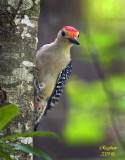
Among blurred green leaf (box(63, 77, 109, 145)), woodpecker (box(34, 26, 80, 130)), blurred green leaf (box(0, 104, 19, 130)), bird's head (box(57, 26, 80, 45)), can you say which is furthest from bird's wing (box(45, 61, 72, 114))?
blurred green leaf (box(0, 104, 19, 130))

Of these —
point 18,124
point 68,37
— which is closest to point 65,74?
point 68,37

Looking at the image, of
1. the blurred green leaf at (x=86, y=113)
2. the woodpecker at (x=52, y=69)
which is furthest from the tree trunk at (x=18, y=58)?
the blurred green leaf at (x=86, y=113)

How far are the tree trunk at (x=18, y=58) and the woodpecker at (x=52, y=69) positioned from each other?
1.50 meters

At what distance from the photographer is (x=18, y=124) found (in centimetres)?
252

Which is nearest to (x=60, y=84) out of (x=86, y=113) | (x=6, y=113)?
(x=6, y=113)

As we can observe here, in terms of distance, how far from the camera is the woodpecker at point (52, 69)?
434cm

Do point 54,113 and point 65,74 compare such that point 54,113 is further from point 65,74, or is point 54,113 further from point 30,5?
point 30,5

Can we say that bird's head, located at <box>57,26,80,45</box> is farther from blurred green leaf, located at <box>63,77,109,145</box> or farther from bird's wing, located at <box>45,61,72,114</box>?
blurred green leaf, located at <box>63,77,109,145</box>

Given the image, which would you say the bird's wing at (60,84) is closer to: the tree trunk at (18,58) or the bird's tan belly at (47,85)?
the bird's tan belly at (47,85)

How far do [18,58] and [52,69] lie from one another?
1784 mm

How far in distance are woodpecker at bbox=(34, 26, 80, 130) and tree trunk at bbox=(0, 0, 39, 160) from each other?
4.92 feet

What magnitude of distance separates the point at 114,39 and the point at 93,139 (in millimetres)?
2882

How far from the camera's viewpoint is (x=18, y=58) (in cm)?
265

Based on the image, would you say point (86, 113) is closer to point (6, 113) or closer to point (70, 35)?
point (70, 35)
